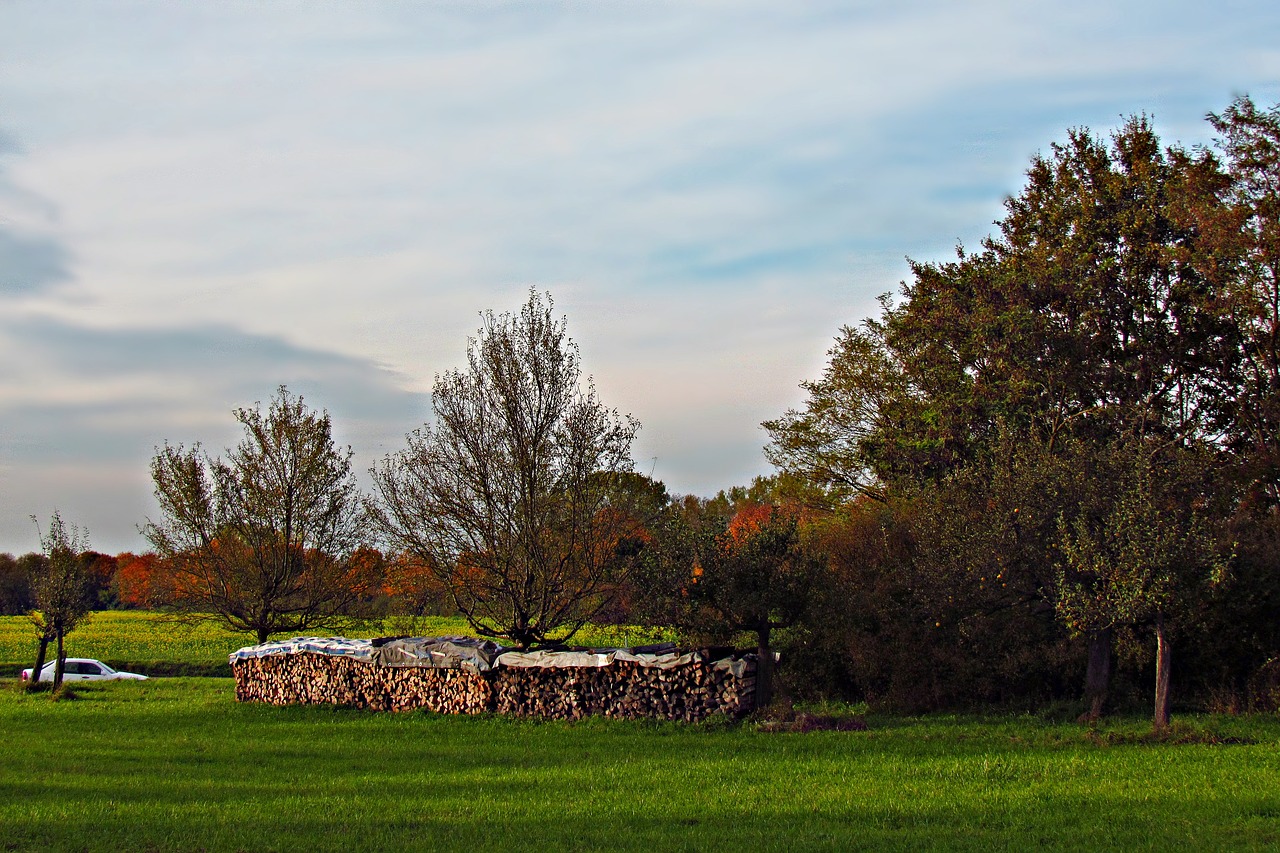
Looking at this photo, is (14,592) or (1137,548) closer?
(1137,548)

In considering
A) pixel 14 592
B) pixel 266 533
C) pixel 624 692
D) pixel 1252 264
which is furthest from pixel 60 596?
pixel 14 592

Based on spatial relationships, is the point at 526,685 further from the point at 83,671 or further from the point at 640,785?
the point at 83,671

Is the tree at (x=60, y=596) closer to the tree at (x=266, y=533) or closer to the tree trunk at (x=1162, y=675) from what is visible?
the tree at (x=266, y=533)

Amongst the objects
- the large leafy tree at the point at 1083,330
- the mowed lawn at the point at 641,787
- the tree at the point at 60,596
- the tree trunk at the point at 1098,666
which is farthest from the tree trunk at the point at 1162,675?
the tree at the point at 60,596

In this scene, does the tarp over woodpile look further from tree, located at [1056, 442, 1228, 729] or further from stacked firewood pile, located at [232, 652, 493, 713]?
tree, located at [1056, 442, 1228, 729]

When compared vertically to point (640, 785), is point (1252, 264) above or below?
above

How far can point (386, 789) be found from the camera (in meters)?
13.2

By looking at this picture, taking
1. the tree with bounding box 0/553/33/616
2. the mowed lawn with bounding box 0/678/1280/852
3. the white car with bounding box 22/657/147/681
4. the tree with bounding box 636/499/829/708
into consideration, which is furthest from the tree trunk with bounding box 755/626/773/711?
the tree with bounding box 0/553/33/616

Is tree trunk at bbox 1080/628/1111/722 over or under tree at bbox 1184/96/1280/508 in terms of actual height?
under

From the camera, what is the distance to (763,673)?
66.2 feet

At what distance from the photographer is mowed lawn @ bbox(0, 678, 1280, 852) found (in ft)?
33.1

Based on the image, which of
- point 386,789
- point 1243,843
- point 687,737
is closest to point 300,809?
point 386,789

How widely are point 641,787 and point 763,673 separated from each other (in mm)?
7553

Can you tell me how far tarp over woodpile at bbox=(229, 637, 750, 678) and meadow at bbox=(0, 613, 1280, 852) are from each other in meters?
1.23
